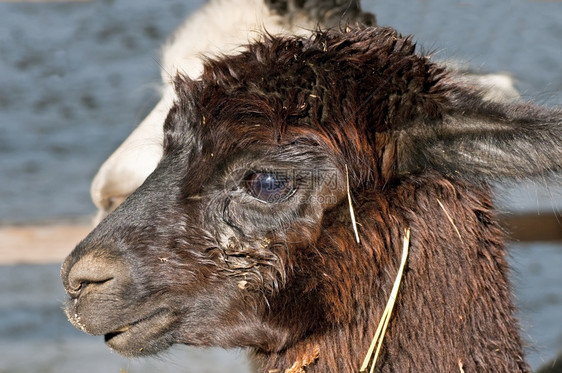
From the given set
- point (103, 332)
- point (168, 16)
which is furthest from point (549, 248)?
point (103, 332)

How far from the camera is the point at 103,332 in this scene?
2.15 meters

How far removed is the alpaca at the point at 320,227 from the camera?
2086 millimetres

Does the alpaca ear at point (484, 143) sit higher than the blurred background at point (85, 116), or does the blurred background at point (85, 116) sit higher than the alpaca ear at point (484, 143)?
the blurred background at point (85, 116)

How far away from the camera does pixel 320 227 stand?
6.94 feet

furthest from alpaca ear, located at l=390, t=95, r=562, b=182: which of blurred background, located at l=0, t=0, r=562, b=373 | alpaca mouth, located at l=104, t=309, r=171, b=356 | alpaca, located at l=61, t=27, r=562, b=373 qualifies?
blurred background, located at l=0, t=0, r=562, b=373

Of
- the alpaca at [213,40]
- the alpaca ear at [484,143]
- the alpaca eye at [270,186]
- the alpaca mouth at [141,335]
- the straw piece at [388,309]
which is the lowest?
the alpaca mouth at [141,335]

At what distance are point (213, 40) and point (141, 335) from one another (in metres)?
1.85

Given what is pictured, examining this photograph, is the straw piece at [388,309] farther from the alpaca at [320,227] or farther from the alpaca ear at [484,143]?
the alpaca ear at [484,143]

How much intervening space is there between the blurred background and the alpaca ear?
98.9 inches

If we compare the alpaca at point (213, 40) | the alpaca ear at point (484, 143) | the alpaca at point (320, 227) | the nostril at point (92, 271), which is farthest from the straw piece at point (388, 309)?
the alpaca at point (213, 40)

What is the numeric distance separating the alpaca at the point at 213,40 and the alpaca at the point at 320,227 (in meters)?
1.13

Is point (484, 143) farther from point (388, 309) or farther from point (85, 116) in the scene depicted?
point (85, 116)

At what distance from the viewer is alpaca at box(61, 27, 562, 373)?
2.09 m

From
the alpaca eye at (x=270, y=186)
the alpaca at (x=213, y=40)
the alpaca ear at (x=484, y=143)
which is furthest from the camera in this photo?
the alpaca at (x=213, y=40)
